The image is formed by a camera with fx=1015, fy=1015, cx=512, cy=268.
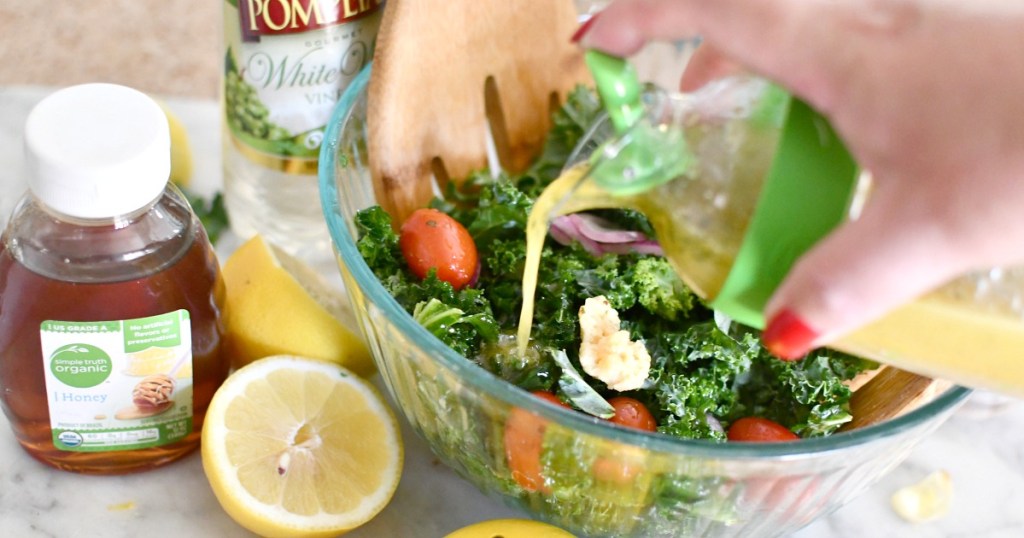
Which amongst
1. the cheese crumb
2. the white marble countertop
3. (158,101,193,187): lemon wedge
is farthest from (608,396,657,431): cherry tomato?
(158,101,193,187): lemon wedge

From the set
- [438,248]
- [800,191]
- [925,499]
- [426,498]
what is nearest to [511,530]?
[426,498]

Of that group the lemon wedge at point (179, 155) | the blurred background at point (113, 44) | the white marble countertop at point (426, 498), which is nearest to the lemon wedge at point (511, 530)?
the white marble countertop at point (426, 498)

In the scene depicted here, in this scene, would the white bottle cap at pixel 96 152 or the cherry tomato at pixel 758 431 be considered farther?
the cherry tomato at pixel 758 431

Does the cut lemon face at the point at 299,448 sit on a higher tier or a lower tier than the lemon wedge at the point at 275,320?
lower

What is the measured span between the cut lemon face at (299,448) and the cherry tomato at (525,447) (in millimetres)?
157

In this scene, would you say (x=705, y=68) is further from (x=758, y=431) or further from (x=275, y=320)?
(x=275, y=320)

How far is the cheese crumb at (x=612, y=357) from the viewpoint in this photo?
0.93 metres

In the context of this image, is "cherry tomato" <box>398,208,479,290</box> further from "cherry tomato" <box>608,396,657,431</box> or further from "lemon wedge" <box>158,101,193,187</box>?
"lemon wedge" <box>158,101,193,187</box>

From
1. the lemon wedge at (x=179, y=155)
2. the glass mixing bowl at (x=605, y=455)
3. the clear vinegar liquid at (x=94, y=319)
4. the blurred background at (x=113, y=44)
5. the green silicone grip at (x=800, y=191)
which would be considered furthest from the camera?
the blurred background at (x=113, y=44)

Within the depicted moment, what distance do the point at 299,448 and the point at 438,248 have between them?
0.24m

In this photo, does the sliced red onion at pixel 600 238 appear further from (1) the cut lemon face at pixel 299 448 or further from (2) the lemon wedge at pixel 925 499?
(2) the lemon wedge at pixel 925 499

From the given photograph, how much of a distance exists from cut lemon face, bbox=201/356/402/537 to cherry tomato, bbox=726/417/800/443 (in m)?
0.33

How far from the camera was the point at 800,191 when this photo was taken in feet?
2.28

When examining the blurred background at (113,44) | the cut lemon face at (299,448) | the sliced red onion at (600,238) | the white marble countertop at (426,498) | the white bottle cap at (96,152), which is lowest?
the white marble countertop at (426,498)
